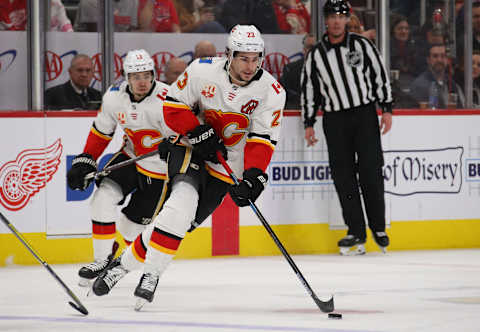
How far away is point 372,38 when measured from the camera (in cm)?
705

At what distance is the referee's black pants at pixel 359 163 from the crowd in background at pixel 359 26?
52 centimetres

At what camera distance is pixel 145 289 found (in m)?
4.13

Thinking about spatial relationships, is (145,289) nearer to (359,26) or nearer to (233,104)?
(233,104)

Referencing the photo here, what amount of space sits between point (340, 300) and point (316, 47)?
252 cm

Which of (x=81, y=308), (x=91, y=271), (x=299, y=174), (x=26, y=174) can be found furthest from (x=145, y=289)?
(x=299, y=174)

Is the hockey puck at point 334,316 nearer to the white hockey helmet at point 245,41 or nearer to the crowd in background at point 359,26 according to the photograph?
the white hockey helmet at point 245,41

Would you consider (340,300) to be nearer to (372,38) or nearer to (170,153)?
(170,153)

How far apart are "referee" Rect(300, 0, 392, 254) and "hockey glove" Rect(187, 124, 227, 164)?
2.37 m

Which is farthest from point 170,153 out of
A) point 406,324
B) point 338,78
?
point 338,78

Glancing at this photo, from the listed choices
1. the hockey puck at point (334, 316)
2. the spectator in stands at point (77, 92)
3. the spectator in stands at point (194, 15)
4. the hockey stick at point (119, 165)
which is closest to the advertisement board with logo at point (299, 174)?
the spectator in stands at point (77, 92)

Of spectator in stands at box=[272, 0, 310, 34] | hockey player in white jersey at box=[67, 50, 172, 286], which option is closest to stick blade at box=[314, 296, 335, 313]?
hockey player in white jersey at box=[67, 50, 172, 286]

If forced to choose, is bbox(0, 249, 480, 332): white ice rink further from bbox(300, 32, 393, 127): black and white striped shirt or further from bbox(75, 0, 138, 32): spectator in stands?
bbox(75, 0, 138, 32): spectator in stands

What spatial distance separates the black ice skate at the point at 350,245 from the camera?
6.54 m

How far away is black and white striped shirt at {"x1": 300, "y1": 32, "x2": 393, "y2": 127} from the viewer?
6539 mm
